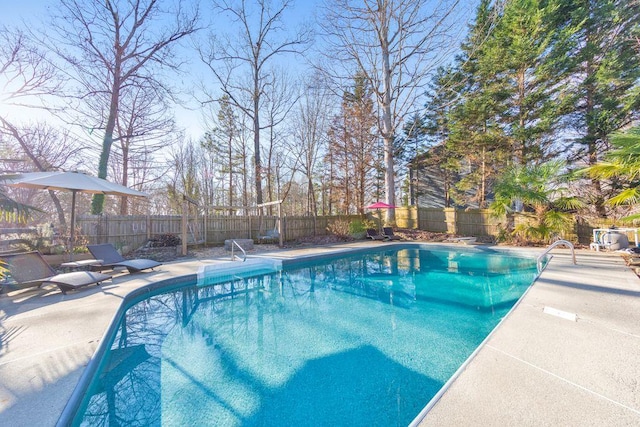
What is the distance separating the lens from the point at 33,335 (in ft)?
10.1

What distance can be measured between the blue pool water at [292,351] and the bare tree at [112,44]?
29.7 feet

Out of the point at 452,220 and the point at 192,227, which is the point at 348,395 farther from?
the point at 452,220

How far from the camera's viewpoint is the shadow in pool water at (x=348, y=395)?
235cm

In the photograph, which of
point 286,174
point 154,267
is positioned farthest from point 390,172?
point 154,267

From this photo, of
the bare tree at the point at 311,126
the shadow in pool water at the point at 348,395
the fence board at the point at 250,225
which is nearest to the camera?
the shadow in pool water at the point at 348,395

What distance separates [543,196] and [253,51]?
16320 millimetres

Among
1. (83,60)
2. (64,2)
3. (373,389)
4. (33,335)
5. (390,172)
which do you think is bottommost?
(373,389)

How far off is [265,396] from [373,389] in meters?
1.09

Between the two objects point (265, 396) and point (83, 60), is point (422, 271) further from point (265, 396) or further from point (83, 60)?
point (83, 60)

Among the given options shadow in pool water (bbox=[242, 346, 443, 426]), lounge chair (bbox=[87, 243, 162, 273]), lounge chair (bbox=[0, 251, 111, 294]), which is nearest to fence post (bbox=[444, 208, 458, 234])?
shadow in pool water (bbox=[242, 346, 443, 426])

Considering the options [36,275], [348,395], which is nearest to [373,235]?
[348,395]

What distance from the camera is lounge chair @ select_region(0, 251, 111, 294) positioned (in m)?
4.61

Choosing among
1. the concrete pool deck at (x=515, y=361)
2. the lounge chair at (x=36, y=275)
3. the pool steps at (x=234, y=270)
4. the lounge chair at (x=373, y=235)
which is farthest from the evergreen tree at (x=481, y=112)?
the lounge chair at (x=36, y=275)

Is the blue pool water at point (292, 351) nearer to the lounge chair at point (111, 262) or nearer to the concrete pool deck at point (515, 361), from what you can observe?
the concrete pool deck at point (515, 361)
